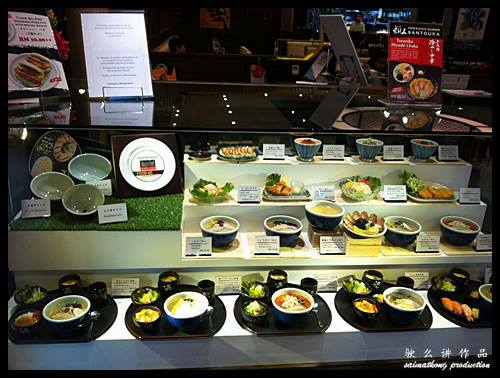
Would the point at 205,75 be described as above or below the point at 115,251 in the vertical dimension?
above

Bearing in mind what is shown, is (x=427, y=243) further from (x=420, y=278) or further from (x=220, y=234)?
(x=220, y=234)

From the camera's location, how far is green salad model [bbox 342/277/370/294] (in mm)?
2332

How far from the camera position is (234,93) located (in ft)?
9.85

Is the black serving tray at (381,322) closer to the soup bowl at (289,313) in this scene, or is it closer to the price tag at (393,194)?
the soup bowl at (289,313)

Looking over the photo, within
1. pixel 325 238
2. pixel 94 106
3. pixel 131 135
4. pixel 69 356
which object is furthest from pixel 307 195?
pixel 69 356

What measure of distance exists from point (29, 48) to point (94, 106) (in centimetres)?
41

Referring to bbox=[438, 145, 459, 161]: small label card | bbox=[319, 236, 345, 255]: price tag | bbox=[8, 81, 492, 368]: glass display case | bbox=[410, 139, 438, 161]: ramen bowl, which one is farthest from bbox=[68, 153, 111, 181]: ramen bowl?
bbox=[438, 145, 459, 161]: small label card

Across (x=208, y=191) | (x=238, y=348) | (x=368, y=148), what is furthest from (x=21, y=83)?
(x=368, y=148)

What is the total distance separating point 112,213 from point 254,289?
85 centimetres

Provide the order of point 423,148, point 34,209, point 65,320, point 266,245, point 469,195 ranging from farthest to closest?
point 423,148
point 469,195
point 266,245
point 34,209
point 65,320

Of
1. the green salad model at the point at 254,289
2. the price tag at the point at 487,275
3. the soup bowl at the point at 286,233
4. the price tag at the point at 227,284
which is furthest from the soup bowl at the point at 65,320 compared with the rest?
the price tag at the point at 487,275

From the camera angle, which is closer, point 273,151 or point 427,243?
point 427,243

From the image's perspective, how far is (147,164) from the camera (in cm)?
248
